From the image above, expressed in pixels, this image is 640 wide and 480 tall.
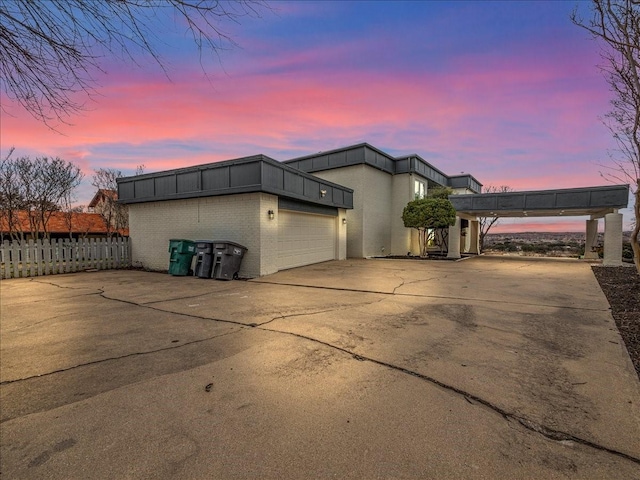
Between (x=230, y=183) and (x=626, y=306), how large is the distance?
1126cm

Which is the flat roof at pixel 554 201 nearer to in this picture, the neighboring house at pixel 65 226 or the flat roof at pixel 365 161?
the flat roof at pixel 365 161

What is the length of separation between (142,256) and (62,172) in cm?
812

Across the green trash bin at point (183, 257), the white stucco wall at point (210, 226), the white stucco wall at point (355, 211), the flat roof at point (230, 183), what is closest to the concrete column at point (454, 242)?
the white stucco wall at point (355, 211)

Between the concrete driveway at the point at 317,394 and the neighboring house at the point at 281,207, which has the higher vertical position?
the neighboring house at the point at 281,207

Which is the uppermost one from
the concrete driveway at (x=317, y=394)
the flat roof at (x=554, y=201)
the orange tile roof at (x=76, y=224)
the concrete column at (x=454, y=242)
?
the flat roof at (x=554, y=201)

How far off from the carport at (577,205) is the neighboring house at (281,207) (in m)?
1.78

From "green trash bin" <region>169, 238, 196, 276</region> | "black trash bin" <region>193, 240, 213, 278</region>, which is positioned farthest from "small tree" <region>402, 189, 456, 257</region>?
"green trash bin" <region>169, 238, 196, 276</region>

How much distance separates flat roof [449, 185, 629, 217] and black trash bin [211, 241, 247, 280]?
47.9ft

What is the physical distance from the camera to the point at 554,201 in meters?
15.9

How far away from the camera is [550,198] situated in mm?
16016

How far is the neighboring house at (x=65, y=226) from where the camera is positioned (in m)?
16.8

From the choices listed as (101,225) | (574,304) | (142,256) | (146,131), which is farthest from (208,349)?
(101,225)

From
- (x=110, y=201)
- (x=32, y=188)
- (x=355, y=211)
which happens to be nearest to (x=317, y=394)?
(x=355, y=211)

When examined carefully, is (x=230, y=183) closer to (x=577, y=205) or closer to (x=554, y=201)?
(x=554, y=201)
